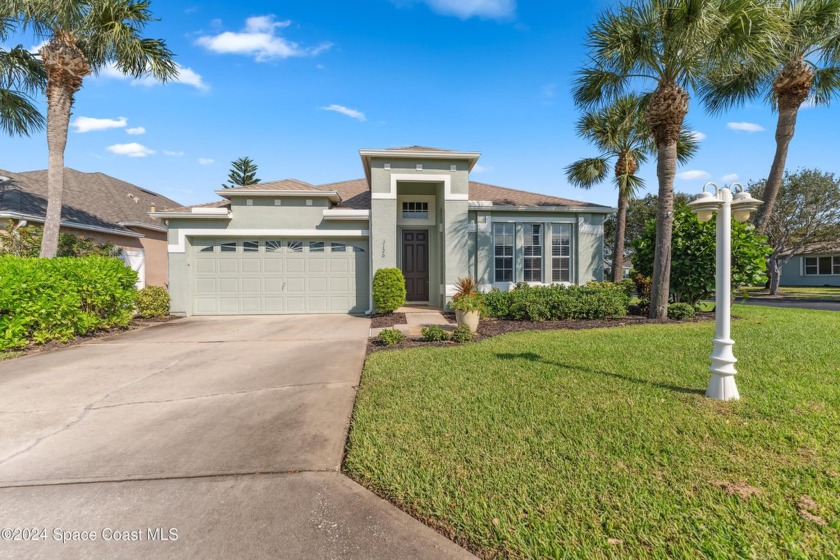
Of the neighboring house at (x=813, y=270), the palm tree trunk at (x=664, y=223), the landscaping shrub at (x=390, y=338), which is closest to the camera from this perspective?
the landscaping shrub at (x=390, y=338)

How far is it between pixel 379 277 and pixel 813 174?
28884mm

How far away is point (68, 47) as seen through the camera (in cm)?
952

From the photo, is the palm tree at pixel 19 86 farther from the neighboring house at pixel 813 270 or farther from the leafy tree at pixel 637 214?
the neighboring house at pixel 813 270

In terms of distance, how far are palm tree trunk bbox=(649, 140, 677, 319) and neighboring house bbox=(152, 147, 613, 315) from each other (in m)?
3.29

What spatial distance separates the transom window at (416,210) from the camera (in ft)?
45.2

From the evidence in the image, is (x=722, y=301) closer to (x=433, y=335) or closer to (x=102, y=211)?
(x=433, y=335)

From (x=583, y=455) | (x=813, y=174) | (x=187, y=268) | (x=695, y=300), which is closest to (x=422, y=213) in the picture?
(x=187, y=268)

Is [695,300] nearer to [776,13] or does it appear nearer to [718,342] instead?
[776,13]

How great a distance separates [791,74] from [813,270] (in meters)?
28.8

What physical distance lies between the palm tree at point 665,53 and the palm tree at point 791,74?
3.37 feet

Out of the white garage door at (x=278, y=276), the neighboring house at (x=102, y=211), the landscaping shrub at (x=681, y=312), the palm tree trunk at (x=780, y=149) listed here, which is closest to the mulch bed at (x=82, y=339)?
the white garage door at (x=278, y=276)

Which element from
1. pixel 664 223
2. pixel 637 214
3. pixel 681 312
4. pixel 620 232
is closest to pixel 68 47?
Result: pixel 664 223

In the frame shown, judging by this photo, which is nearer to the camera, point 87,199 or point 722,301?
point 722,301

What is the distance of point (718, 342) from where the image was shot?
4344 mm
